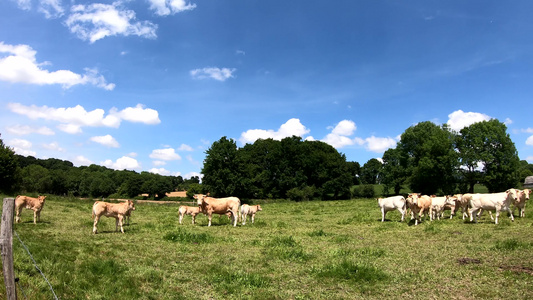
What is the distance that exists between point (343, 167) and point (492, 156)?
92.7 ft

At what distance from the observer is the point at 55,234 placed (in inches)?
499

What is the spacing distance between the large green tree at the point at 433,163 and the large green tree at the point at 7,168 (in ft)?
202

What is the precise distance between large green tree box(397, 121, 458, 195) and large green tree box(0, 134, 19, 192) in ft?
202

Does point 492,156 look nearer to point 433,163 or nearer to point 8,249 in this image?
point 433,163

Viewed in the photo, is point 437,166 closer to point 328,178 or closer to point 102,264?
point 328,178

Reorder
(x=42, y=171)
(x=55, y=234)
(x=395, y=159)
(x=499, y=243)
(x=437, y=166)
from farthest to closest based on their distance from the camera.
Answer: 1. (x=42, y=171)
2. (x=395, y=159)
3. (x=437, y=166)
4. (x=55, y=234)
5. (x=499, y=243)

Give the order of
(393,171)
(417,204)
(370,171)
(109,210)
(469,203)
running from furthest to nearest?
1. (370,171)
2. (393,171)
3. (469,203)
4. (417,204)
5. (109,210)

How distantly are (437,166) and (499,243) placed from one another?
47296mm

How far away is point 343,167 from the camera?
70125 millimetres

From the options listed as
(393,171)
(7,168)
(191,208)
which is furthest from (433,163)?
(7,168)

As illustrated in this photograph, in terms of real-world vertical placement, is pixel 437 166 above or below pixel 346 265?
above

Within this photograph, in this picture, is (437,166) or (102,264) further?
(437,166)

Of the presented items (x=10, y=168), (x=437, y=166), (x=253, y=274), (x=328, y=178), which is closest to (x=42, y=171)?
(x=10, y=168)

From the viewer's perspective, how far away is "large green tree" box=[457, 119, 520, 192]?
47.7 metres
